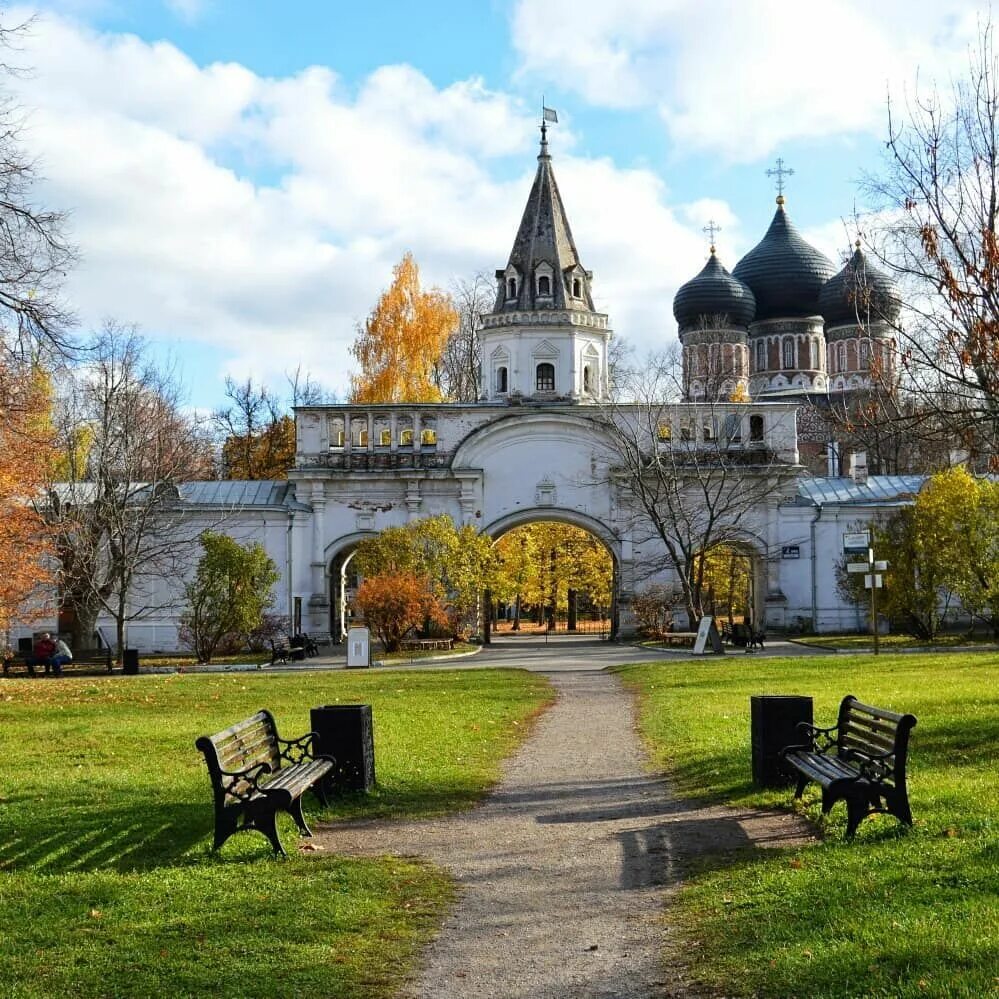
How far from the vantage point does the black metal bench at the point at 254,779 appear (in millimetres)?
8938

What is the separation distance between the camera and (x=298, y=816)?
9633mm

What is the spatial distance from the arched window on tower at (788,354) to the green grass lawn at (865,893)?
5478cm

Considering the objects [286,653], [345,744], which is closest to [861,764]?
[345,744]

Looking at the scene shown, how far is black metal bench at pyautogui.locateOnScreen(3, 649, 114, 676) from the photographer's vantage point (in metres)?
31.5

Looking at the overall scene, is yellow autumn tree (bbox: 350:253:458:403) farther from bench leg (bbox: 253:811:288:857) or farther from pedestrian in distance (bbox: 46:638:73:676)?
bench leg (bbox: 253:811:288:857)

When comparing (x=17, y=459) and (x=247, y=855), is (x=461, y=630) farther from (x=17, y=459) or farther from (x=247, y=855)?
(x=247, y=855)

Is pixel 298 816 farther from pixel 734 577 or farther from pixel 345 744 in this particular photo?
pixel 734 577

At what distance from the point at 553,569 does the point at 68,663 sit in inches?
858

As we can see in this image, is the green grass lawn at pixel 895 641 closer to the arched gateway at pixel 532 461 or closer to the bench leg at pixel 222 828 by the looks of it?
the arched gateway at pixel 532 461

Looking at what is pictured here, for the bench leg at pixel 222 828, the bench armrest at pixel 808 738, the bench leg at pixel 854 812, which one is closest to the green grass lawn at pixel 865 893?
the bench leg at pixel 854 812

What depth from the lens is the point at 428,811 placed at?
10820 millimetres

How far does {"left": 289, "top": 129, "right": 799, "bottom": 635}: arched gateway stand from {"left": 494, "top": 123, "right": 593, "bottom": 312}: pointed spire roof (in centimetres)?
22

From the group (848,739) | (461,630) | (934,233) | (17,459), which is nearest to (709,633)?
(461,630)

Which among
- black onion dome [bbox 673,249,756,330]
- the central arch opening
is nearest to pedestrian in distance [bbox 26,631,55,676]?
the central arch opening
